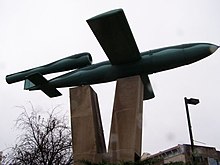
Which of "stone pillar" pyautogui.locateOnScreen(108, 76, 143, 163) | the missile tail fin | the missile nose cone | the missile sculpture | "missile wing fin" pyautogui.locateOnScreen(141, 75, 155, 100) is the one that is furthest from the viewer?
the missile tail fin

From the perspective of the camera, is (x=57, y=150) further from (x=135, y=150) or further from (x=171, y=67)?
(x=171, y=67)

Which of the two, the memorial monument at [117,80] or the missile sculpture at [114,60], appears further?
the memorial monument at [117,80]

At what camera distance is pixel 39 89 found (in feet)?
40.6

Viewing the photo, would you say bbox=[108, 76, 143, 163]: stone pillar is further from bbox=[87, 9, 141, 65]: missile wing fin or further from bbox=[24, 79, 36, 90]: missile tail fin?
bbox=[24, 79, 36, 90]: missile tail fin

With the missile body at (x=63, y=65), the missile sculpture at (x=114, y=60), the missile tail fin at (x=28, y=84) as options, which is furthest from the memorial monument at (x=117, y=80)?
the missile tail fin at (x=28, y=84)

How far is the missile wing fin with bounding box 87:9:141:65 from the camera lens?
9891 millimetres

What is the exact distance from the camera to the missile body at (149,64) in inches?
431

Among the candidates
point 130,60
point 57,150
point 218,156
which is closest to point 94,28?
point 130,60

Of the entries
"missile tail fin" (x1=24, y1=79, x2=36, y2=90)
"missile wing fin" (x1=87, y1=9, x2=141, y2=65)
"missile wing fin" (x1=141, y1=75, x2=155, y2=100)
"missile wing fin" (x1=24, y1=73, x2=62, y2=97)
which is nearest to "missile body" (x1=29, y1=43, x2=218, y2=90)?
"missile wing fin" (x1=87, y1=9, x2=141, y2=65)

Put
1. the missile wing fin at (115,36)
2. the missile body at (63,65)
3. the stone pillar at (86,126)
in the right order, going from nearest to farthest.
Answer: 1. the missile wing fin at (115,36)
2. the stone pillar at (86,126)
3. the missile body at (63,65)

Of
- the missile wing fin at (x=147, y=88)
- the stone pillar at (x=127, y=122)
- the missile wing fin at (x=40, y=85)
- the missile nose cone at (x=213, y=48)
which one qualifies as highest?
the missile nose cone at (x=213, y=48)

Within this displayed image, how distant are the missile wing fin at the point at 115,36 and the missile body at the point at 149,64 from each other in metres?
A: 0.26

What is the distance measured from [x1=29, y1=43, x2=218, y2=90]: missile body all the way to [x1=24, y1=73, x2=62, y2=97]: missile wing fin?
3.00ft

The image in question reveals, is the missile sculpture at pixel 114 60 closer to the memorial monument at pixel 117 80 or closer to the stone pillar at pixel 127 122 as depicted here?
the memorial monument at pixel 117 80
